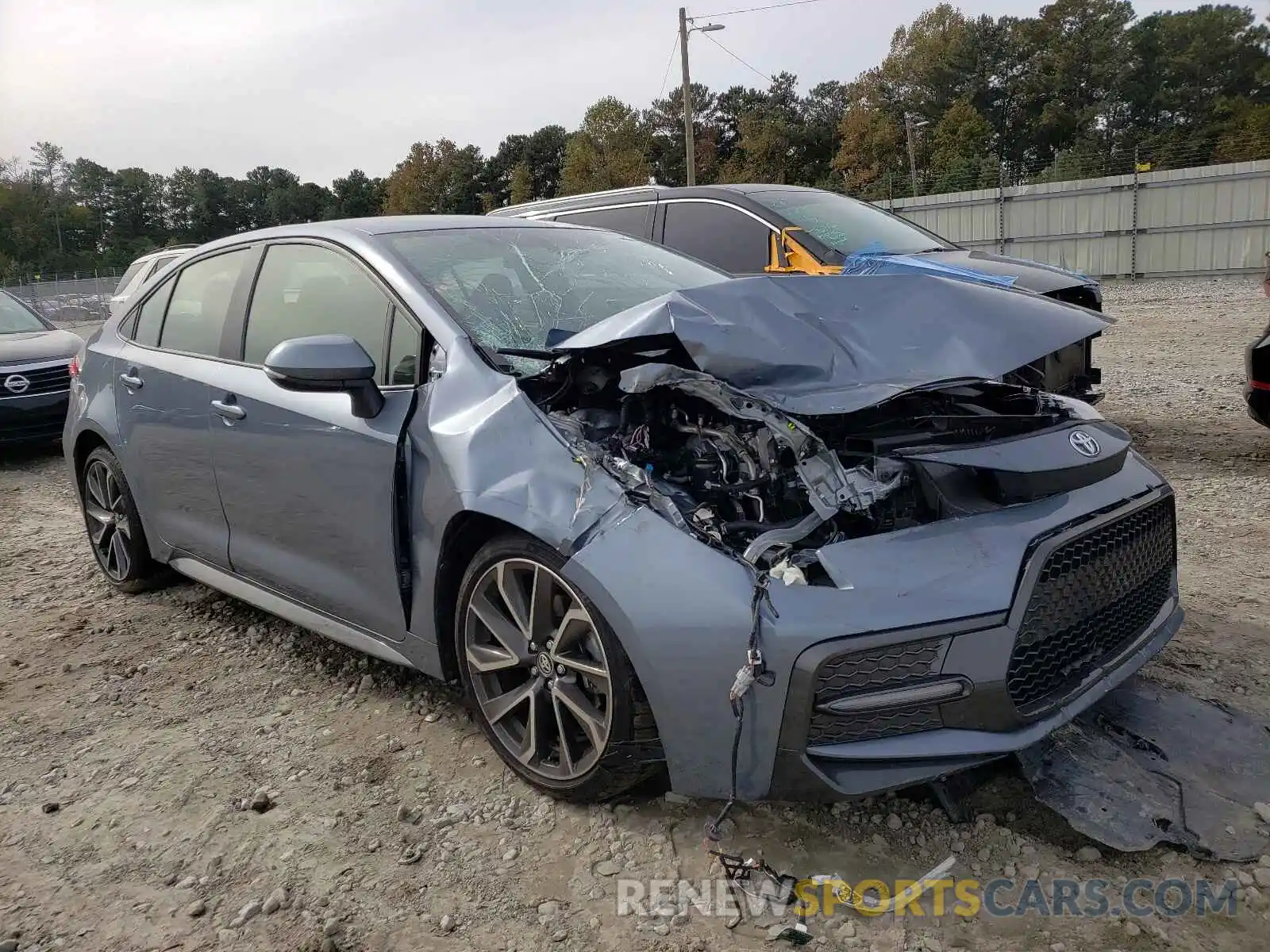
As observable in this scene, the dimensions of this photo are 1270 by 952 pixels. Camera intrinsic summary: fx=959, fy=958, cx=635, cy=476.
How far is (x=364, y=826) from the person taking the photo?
104 inches

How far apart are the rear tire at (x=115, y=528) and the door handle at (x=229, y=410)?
1.10m

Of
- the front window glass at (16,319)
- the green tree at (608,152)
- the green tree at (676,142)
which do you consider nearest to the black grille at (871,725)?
the front window glass at (16,319)

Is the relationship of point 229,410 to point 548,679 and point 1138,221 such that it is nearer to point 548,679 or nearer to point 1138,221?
point 548,679

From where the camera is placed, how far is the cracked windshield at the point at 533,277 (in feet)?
10.0

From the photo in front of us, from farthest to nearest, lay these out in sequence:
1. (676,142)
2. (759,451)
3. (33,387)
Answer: (676,142), (33,387), (759,451)

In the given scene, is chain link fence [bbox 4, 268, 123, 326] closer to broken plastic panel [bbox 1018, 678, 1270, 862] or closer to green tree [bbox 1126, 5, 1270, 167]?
broken plastic panel [bbox 1018, 678, 1270, 862]

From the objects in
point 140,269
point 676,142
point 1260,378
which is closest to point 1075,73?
point 676,142

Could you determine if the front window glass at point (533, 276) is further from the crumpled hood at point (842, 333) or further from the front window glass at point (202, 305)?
the front window glass at point (202, 305)

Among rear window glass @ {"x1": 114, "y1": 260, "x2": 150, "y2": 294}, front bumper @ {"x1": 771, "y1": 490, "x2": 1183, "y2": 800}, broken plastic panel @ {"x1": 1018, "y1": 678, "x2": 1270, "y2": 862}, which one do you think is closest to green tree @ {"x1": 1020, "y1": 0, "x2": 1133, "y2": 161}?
rear window glass @ {"x1": 114, "y1": 260, "x2": 150, "y2": 294}

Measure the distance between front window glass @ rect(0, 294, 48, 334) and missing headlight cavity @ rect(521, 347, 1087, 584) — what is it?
8.53 metres

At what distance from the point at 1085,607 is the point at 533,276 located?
2.07 m

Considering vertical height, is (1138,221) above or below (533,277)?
below

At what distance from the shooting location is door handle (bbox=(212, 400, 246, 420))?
3.48m

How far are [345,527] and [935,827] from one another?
6.41ft
